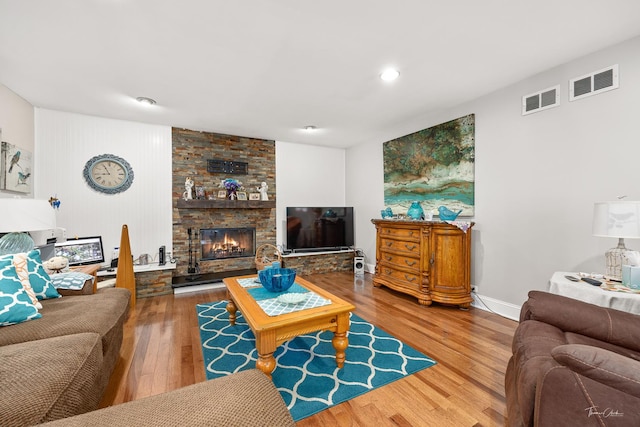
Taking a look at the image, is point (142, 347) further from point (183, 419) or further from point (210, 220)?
point (210, 220)

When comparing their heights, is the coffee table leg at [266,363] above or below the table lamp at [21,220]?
below

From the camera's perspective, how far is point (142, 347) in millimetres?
2408

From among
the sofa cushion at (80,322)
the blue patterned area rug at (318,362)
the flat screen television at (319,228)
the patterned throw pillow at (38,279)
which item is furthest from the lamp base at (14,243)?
the flat screen television at (319,228)

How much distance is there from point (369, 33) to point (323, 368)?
2619mm

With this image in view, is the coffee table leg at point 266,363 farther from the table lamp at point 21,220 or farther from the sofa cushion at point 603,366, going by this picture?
the table lamp at point 21,220

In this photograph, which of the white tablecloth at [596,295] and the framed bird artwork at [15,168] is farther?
the framed bird artwork at [15,168]

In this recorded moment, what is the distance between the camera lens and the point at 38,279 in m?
1.93

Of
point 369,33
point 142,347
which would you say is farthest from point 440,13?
point 142,347

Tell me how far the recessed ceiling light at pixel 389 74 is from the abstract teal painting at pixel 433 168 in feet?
4.26

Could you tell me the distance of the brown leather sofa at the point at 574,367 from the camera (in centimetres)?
81

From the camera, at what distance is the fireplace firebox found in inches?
181

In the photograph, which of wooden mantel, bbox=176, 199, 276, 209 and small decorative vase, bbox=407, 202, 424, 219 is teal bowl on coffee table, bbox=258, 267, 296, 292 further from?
wooden mantel, bbox=176, 199, 276, 209

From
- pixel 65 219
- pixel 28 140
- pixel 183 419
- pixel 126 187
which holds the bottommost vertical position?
pixel 183 419

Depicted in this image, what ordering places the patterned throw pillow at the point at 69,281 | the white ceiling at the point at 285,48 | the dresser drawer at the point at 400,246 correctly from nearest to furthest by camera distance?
the white ceiling at the point at 285,48 < the patterned throw pillow at the point at 69,281 < the dresser drawer at the point at 400,246
